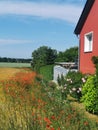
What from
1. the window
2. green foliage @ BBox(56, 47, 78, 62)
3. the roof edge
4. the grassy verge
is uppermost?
the roof edge

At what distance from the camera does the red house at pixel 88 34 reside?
2027 centimetres

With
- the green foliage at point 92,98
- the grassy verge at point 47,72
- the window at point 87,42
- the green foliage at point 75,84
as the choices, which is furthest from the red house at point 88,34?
the grassy verge at point 47,72

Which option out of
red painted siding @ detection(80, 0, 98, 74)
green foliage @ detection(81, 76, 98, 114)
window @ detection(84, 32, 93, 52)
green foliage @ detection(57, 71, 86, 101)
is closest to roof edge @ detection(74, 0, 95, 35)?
red painted siding @ detection(80, 0, 98, 74)

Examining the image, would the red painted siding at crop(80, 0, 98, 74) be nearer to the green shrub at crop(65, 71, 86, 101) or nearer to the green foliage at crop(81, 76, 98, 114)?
the green shrub at crop(65, 71, 86, 101)

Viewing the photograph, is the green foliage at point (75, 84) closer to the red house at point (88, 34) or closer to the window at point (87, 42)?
the red house at point (88, 34)

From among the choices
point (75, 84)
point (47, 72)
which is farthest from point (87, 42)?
point (47, 72)

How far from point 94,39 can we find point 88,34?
1805 millimetres

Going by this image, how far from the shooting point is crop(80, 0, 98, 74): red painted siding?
20.1m

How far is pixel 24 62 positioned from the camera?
5903 cm

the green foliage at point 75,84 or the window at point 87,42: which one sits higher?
the window at point 87,42

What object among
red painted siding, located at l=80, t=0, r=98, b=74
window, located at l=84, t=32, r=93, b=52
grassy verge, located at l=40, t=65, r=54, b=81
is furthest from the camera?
grassy verge, located at l=40, t=65, r=54, b=81

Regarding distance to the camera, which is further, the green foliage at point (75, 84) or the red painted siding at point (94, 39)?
the red painted siding at point (94, 39)

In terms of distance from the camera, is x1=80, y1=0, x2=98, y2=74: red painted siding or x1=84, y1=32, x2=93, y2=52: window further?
x1=84, y1=32, x2=93, y2=52: window

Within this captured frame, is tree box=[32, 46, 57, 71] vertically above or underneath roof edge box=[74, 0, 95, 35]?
underneath
